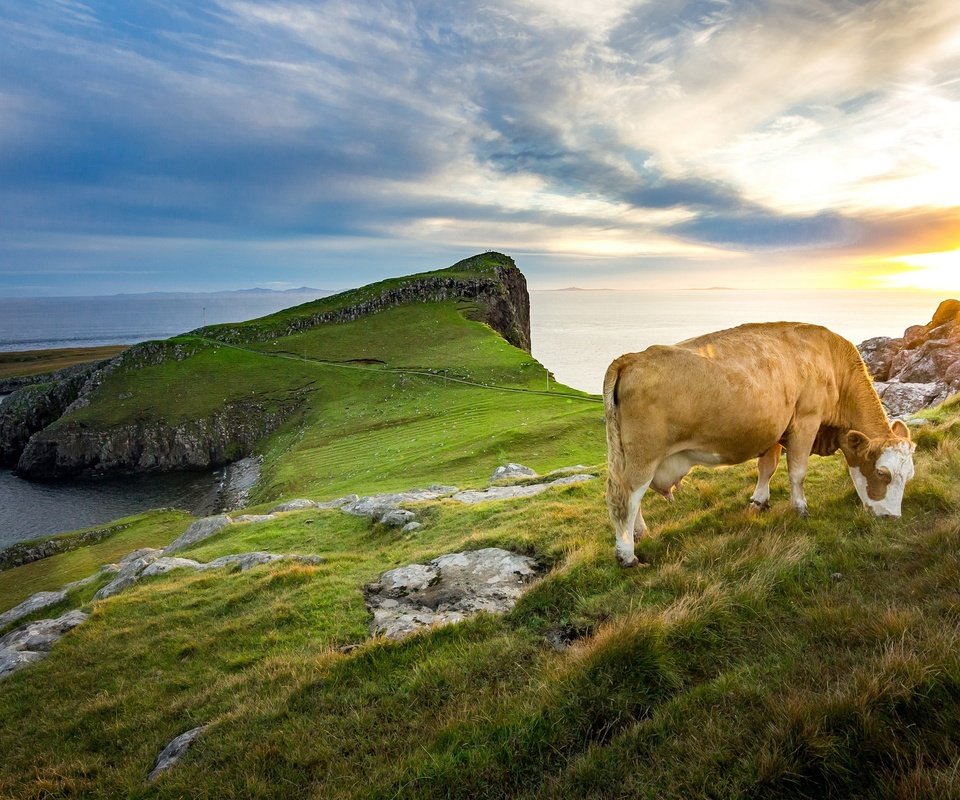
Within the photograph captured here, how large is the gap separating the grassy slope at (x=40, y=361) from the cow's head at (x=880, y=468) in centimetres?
18825

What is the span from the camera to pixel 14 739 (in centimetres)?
864

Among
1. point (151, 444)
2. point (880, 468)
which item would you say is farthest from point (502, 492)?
point (151, 444)

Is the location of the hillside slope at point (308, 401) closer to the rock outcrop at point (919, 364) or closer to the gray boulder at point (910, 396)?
the gray boulder at point (910, 396)

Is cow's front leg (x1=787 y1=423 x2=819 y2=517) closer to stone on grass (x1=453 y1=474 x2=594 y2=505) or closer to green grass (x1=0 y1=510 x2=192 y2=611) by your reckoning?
stone on grass (x1=453 y1=474 x2=594 y2=505)

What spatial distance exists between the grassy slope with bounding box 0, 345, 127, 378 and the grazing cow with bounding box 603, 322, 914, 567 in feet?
611

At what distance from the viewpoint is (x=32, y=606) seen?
21.0 m

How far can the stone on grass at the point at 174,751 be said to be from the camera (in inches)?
242

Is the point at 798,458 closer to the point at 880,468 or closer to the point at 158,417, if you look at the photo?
the point at 880,468

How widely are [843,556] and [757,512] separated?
283cm

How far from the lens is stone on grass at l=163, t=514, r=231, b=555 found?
25.8 metres

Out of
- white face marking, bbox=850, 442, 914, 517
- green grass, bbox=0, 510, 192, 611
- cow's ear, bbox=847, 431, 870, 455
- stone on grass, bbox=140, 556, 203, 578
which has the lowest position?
green grass, bbox=0, 510, 192, 611

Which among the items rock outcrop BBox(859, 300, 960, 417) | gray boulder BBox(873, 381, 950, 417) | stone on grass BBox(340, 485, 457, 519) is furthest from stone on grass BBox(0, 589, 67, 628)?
gray boulder BBox(873, 381, 950, 417)

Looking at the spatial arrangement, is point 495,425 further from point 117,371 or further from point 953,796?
point 117,371

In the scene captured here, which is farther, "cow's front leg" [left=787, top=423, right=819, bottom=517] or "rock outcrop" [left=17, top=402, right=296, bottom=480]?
"rock outcrop" [left=17, top=402, right=296, bottom=480]
